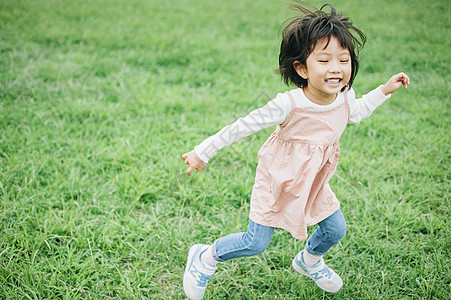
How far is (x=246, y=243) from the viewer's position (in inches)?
68.1

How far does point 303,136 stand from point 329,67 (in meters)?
0.32

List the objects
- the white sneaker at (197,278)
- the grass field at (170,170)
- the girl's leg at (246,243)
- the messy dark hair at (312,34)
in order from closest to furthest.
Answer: the messy dark hair at (312,34)
the girl's leg at (246,243)
the white sneaker at (197,278)
the grass field at (170,170)

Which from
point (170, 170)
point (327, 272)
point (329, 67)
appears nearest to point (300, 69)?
point (329, 67)

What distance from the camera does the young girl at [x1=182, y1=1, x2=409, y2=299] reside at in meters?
1.53

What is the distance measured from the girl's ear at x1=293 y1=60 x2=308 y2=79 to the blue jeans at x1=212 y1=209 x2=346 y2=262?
717 mm

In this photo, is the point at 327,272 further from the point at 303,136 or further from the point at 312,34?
the point at 312,34

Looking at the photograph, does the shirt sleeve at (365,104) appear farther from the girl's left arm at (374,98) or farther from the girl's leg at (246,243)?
the girl's leg at (246,243)

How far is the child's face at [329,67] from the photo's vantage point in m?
1.51

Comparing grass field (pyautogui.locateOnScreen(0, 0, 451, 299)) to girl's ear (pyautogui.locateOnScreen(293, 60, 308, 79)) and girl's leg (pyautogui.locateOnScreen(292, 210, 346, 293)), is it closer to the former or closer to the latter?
girl's leg (pyautogui.locateOnScreen(292, 210, 346, 293))

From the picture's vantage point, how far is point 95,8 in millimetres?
6496

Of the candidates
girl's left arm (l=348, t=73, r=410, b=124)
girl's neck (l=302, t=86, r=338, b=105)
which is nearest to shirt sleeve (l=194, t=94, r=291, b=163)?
girl's neck (l=302, t=86, r=338, b=105)

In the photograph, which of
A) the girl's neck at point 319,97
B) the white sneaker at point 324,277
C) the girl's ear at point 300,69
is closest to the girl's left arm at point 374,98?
the girl's neck at point 319,97

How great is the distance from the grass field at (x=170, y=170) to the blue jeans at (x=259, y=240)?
0.98 feet

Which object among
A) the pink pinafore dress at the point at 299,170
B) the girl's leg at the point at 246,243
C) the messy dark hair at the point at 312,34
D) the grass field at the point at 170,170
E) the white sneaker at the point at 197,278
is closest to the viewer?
the messy dark hair at the point at 312,34
